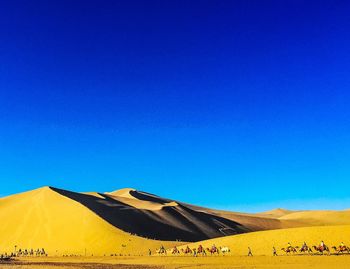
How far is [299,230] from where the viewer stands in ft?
141

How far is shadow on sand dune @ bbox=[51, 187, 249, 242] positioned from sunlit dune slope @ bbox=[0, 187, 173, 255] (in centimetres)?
314

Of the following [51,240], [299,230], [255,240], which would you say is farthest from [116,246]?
[299,230]

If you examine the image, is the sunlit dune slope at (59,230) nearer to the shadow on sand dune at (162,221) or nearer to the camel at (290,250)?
the shadow on sand dune at (162,221)

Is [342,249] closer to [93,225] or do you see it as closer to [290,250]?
[290,250]

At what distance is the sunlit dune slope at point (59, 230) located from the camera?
170 feet

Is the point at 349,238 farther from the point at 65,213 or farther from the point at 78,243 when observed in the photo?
the point at 65,213

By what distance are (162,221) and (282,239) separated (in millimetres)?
35139

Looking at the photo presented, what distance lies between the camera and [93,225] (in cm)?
6078

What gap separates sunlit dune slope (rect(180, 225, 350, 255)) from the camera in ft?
129

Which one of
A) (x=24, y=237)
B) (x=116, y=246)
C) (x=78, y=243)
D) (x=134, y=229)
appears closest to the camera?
(x=116, y=246)

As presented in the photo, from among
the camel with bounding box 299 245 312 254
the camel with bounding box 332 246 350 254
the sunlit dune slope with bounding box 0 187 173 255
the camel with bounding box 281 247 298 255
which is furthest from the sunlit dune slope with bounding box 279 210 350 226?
the camel with bounding box 332 246 350 254

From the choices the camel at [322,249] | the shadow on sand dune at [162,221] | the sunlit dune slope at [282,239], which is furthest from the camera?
the shadow on sand dune at [162,221]

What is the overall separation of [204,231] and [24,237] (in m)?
28.5

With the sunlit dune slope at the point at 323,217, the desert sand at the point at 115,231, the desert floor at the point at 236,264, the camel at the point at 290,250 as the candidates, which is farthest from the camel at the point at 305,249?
the sunlit dune slope at the point at 323,217
